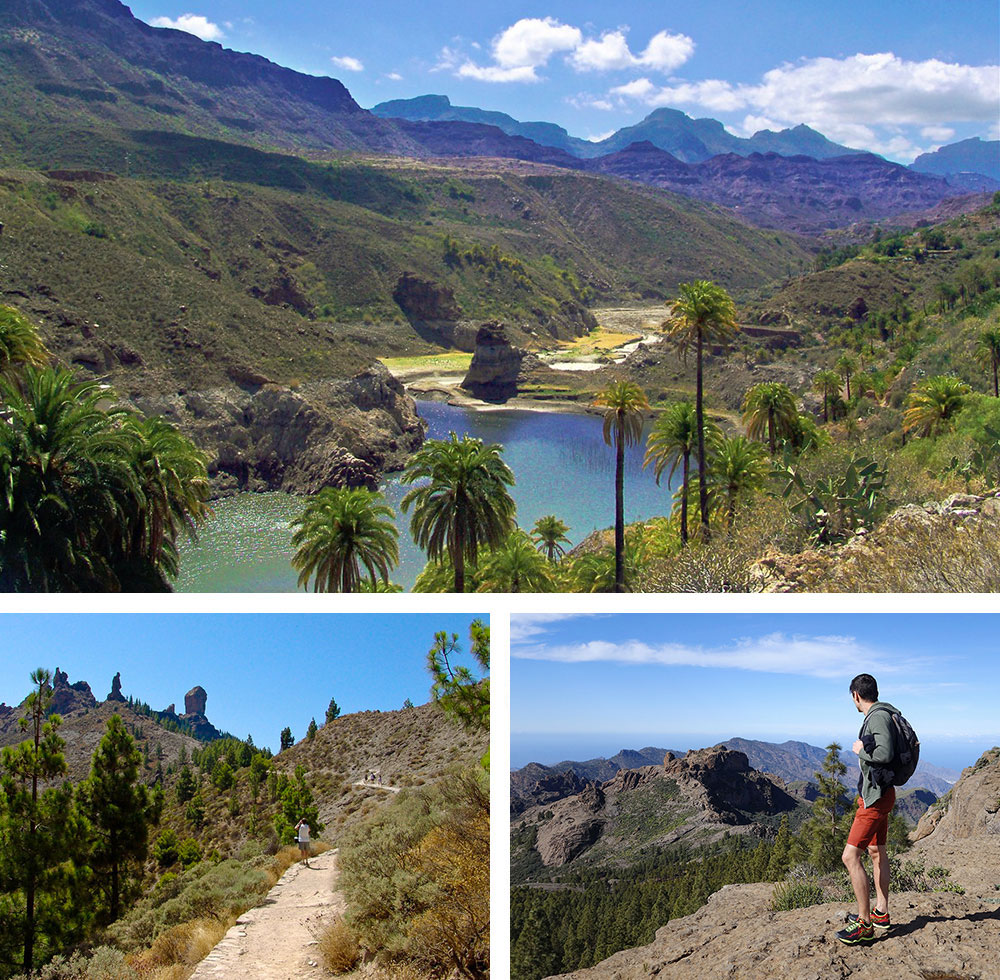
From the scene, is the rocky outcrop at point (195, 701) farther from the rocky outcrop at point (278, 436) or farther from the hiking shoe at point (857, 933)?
the rocky outcrop at point (278, 436)

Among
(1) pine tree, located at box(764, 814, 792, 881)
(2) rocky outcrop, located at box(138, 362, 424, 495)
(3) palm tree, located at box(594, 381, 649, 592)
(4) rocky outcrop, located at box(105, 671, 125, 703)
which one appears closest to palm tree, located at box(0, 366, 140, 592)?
(4) rocky outcrop, located at box(105, 671, 125, 703)

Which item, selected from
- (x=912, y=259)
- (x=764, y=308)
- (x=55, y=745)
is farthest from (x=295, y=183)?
(x=55, y=745)

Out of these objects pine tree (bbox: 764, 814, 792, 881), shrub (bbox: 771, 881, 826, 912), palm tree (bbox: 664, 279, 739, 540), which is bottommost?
shrub (bbox: 771, 881, 826, 912)

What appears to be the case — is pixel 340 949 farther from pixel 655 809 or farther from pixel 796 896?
pixel 796 896

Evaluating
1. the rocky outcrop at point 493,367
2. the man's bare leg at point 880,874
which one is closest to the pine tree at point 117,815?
the man's bare leg at point 880,874

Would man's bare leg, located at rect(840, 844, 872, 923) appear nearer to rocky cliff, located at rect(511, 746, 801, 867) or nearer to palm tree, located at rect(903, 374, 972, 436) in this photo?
rocky cliff, located at rect(511, 746, 801, 867)

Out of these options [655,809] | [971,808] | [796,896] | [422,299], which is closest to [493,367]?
[422,299]
